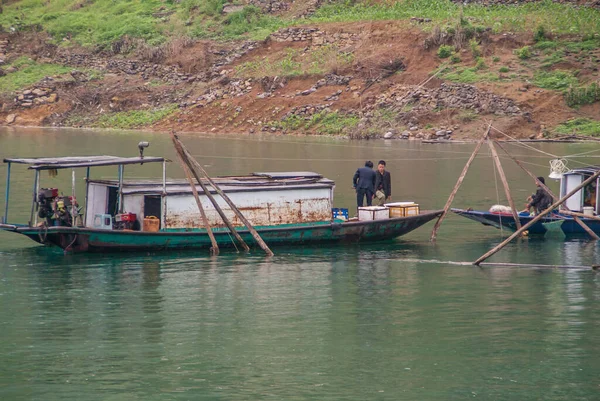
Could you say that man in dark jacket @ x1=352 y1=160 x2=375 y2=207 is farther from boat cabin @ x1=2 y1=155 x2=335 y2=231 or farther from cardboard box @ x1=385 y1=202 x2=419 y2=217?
boat cabin @ x1=2 y1=155 x2=335 y2=231

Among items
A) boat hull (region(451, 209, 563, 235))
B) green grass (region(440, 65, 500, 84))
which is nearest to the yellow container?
boat hull (region(451, 209, 563, 235))

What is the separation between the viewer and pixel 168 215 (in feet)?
83.6

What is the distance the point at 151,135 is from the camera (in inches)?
2606

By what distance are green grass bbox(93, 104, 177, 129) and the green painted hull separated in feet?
149

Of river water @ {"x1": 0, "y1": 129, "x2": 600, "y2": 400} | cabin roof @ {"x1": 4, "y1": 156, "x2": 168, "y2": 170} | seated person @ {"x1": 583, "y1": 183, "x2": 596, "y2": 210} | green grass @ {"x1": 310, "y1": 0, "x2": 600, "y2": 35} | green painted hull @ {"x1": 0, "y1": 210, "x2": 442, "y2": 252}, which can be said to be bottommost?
river water @ {"x1": 0, "y1": 129, "x2": 600, "y2": 400}

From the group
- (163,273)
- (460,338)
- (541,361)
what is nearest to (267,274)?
(163,273)

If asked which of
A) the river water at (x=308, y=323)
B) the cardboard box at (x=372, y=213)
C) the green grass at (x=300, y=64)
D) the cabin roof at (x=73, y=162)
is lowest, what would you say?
the river water at (x=308, y=323)

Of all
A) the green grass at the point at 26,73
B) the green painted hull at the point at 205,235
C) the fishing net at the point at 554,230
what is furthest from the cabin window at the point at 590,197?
the green grass at the point at 26,73

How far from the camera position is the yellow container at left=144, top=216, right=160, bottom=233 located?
83.0 feet

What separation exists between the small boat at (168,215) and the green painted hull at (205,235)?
24 millimetres

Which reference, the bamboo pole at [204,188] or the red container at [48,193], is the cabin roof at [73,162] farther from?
the red container at [48,193]

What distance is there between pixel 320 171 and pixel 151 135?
955 inches

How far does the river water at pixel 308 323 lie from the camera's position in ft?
51.4

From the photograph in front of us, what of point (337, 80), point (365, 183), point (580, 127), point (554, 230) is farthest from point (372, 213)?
point (337, 80)
